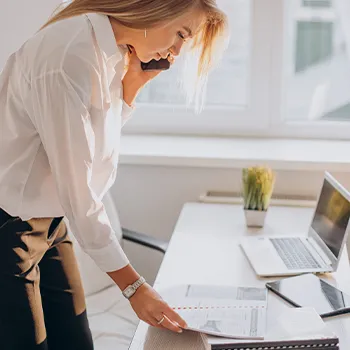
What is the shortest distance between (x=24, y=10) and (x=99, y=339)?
120cm

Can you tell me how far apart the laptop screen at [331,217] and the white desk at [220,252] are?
0.26 ft

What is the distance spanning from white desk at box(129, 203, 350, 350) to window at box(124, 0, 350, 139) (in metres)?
0.48

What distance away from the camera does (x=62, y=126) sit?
49.5 inches

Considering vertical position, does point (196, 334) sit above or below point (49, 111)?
below

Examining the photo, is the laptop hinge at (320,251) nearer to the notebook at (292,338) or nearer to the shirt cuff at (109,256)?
the notebook at (292,338)

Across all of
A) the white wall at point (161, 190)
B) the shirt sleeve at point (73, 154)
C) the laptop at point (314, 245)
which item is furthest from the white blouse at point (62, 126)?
the white wall at point (161, 190)

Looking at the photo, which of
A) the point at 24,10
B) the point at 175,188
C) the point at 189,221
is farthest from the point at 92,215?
the point at 24,10

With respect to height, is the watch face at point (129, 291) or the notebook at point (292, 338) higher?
the watch face at point (129, 291)

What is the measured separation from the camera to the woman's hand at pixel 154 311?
4.47ft

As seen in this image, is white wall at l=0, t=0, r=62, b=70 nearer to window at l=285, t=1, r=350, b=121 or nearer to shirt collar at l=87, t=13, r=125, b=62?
window at l=285, t=1, r=350, b=121

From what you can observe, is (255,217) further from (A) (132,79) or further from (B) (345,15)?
(B) (345,15)

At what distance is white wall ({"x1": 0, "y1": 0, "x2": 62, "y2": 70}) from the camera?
2.46 metres

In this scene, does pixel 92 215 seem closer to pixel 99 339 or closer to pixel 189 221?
pixel 99 339

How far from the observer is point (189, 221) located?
7.17ft
